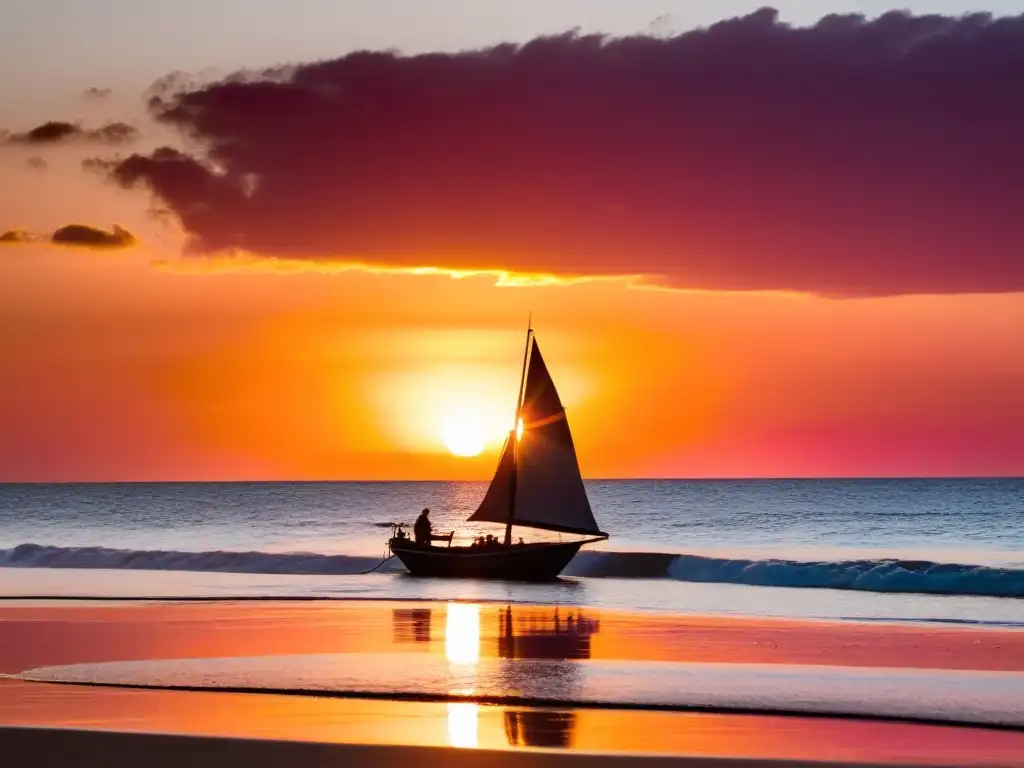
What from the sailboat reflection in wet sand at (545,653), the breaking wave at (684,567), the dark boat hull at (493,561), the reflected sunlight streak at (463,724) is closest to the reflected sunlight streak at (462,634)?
the sailboat reflection in wet sand at (545,653)

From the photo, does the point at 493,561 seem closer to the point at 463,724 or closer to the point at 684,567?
the point at 684,567

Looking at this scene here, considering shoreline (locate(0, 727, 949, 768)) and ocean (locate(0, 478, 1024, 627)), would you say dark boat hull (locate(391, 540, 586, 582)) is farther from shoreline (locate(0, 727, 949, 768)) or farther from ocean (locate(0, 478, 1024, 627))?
shoreline (locate(0, 727, 949, 768))

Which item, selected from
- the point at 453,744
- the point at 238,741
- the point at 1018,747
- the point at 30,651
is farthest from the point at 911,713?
the point at 30,651

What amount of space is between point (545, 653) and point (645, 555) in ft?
116

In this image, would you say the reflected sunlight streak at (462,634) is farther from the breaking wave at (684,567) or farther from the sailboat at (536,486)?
the breaking wave at (684,567)

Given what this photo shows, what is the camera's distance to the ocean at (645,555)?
39.3 meters

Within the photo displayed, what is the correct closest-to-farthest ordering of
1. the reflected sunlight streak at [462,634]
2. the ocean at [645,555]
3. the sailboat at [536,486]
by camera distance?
the reflected sunlight streak at [462,634] < the ocean at [645,555] < the sailboat at [536,486]

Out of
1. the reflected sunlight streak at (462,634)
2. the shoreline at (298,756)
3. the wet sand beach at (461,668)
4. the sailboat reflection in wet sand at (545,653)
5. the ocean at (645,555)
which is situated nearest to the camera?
the shoreline at (298,756)

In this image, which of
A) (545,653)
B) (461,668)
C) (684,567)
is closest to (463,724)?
(461,668)

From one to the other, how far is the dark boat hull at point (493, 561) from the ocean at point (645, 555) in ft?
3.15

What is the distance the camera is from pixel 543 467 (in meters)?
48.5

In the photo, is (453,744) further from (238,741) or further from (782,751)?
(782,751)

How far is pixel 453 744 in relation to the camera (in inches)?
598

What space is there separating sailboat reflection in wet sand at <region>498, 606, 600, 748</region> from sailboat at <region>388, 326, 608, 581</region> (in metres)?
13.7
